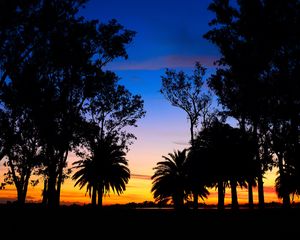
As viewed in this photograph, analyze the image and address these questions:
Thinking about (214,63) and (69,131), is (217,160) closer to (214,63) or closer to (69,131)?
(214,63)

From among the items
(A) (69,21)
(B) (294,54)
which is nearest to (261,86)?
(B) (294,54)

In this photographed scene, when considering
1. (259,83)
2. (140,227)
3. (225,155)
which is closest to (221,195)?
(225,155)

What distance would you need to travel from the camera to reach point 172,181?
44.8 metres

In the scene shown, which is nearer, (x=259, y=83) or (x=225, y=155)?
(x=259, y=83)

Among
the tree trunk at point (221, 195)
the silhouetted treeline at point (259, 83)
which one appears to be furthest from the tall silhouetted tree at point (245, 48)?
the tree trunk at point (221, 195)

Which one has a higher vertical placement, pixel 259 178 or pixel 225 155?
pixel 225 155

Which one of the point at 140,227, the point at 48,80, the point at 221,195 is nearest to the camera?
the point at 140,227

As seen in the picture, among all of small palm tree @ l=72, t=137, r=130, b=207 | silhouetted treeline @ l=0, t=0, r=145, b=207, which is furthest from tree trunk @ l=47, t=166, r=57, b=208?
small palm tree @ l=72, t=137, r=130, b=207

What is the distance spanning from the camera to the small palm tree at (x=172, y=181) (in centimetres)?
4453

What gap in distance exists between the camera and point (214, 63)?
3066cm

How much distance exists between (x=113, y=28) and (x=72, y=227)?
656 inches

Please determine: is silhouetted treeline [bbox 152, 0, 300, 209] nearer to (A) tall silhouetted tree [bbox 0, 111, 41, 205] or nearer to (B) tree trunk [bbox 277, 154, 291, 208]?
(B) tree trunk [bbox 277, 154, 291, 208]

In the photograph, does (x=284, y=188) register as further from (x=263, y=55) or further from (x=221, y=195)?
(x=263, y=55)

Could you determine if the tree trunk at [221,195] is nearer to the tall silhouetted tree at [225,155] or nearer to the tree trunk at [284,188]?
the tall silhouetted tree at [225,155]
